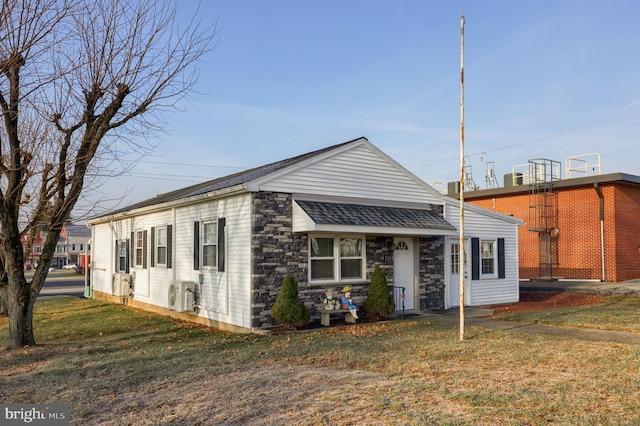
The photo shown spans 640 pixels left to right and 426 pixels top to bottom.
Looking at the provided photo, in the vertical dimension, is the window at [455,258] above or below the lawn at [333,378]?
above

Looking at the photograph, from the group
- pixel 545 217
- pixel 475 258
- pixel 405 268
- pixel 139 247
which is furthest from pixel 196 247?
pixel 545 217

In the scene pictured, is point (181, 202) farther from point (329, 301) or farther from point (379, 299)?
point (379, 299)

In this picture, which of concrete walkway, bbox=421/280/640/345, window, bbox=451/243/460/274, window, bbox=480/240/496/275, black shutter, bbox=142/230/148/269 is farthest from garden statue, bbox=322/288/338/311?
black shutter, bbox=142/230/148/269

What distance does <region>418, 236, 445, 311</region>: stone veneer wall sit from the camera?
1452 cm

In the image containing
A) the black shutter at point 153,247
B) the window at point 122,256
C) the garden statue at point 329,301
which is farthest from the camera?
the window at point 122,256

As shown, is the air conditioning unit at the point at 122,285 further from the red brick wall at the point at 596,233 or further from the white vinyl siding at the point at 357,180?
the red brick wall at the point at 596,233

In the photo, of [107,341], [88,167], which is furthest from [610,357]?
[88,167]

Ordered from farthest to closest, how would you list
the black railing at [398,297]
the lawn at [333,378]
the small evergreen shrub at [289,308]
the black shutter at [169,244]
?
the black shutter at [169,244], the black railing at [398,297], the small evergreen shrub at [289,308], the lawn at [333,378]

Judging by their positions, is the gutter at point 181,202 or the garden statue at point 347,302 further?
the garden statue at point 347,302

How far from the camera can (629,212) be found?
859 inches

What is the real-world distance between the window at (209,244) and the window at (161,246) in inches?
106

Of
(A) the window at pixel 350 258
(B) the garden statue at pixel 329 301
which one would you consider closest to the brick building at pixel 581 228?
(A) the window at pixel 350 258

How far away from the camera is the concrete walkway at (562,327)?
1034cm

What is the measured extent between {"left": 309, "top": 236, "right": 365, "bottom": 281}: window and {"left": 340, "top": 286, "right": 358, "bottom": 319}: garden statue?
0.38m
